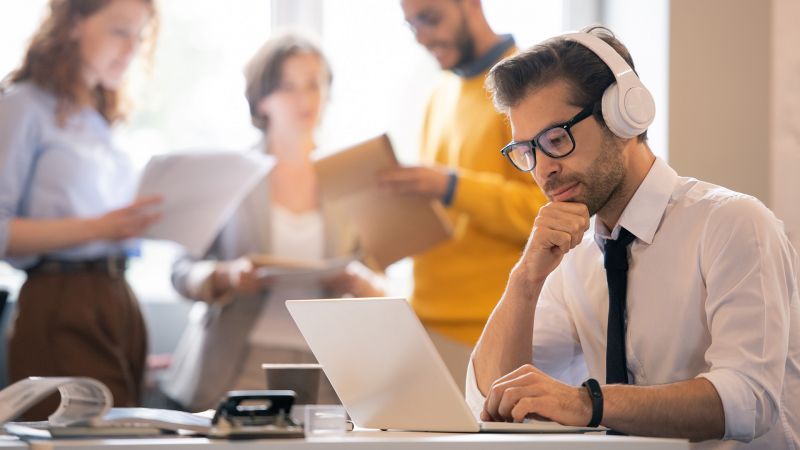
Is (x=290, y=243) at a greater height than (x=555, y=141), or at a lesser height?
lesser

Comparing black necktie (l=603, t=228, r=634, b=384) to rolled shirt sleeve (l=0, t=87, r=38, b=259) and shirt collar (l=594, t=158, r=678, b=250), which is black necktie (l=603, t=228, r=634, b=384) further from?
rolled shirt sleeve (l=0, t=87, r=38, b=259)

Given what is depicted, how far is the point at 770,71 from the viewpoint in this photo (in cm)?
298

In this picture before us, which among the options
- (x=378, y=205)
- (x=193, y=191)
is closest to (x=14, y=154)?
(x=193, y=191)

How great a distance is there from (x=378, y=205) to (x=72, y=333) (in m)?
0.87

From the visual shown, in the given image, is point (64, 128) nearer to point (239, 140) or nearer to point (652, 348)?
point (239, 140)

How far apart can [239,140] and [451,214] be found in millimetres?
996

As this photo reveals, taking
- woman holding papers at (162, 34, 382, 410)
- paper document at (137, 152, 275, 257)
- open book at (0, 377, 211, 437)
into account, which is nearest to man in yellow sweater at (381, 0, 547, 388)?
woman holding papers at (162, 34, 382, 410)

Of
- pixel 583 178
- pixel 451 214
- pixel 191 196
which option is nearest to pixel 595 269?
pixel 583 178

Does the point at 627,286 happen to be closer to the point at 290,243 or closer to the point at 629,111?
the point at 629,111

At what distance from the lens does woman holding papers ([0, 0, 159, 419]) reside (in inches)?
108

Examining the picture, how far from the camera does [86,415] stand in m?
1.29

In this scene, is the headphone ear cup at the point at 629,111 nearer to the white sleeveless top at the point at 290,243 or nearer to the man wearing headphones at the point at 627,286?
the man wearing headphones at the point at 627,286

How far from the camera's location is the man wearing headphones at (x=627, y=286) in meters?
1.48

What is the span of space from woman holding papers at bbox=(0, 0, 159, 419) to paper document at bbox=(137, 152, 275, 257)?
6cm
